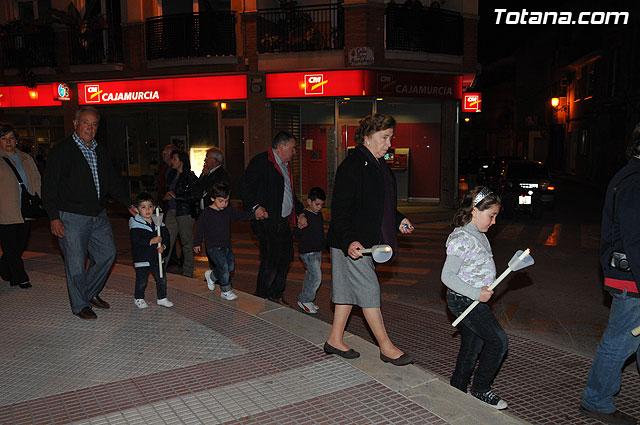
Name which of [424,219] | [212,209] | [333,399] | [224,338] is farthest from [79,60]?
[333,399]

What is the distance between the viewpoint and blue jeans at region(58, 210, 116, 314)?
5852 millimetres

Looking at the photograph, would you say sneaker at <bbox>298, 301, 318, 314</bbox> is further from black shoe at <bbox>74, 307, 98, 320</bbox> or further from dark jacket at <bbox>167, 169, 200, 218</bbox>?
dark jacket at <bbox>167, 169, 200, 218</bbox>

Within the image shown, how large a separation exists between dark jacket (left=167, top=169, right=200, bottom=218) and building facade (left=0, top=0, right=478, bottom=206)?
385 inches

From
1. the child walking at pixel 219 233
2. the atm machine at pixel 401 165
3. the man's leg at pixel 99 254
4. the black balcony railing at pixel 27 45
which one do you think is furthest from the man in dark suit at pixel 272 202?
the black balcony railing at pixel 27 45

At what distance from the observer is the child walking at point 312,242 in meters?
6.80

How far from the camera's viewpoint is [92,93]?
20297mm

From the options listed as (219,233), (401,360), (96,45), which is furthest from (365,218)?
(96,45)

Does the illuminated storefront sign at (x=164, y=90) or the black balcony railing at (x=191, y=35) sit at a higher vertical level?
the black balcony railing at (x=191, y=35)

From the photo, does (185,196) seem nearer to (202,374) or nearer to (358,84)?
(202,374)

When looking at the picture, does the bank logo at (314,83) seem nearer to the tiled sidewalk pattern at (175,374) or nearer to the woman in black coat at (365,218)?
the tiled sidewalk pattern at (175,374)

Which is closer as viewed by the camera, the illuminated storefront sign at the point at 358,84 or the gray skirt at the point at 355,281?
the gray skirt at the point at 355,281

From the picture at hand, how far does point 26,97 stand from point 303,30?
11.5 meters

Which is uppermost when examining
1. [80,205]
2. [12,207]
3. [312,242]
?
[80,205]

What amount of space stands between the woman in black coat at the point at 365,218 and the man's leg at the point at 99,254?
2.83 meters
